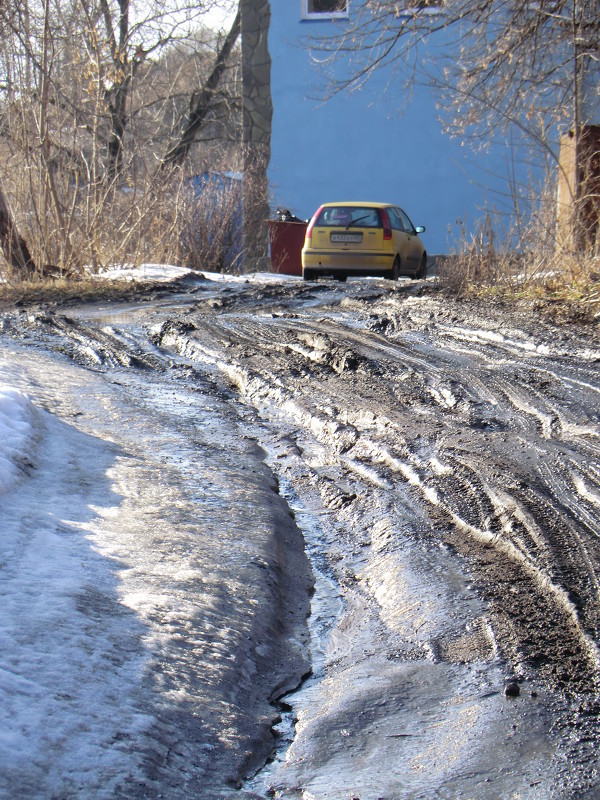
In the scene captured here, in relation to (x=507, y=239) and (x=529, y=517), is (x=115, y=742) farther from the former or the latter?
(x=507, y=239)

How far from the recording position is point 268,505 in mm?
3906

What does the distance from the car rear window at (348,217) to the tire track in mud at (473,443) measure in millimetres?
7361

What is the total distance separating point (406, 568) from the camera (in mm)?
3266

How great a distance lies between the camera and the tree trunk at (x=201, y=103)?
25884 mm

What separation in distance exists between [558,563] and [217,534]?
1.22 m

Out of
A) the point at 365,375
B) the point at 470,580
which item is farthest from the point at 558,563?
the point at 365,375

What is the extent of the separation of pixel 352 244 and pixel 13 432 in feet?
37.6

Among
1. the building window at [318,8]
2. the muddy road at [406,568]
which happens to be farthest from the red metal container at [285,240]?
the muddy road at [406,568]

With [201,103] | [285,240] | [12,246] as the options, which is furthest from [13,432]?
[201,103]

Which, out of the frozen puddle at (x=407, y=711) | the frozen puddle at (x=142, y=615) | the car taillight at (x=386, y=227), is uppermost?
the car taillight at (x=386, y=227)

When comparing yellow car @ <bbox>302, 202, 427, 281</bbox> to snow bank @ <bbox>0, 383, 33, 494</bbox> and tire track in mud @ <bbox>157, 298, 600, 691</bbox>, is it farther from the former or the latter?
snow bank @ <bbox>0, 383, 33, 494</bbox>

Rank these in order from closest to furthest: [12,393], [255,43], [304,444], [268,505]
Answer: [268,505], [12,393], [304,444], [255,43]

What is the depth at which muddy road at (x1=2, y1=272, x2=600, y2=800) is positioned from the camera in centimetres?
211

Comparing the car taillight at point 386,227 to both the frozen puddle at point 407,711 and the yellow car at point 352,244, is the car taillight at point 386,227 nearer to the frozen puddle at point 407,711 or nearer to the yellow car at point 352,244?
the yellow car at point 352,244
